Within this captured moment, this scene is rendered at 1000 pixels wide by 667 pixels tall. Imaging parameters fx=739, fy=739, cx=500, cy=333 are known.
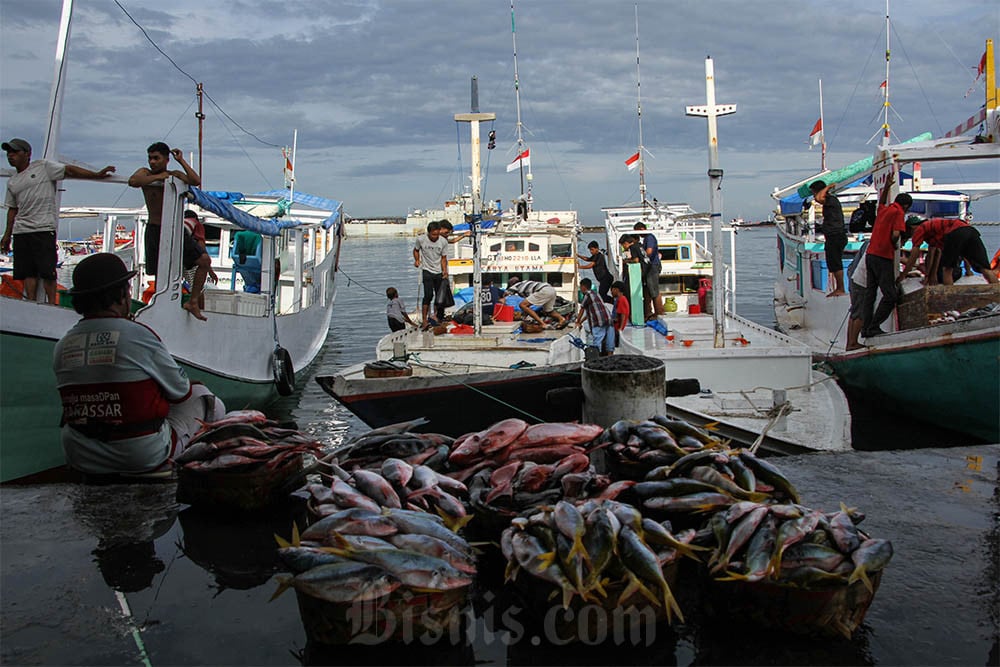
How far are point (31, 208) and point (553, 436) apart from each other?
23.0 feet

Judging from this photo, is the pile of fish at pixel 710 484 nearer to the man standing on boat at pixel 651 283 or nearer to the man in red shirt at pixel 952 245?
the man in red shirt at pixel 952 245

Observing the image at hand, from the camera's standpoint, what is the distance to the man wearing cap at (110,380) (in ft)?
15.2

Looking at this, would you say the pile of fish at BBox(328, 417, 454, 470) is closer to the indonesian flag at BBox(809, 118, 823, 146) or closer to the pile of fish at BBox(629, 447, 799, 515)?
the pile of fish at BBox(629, 447, 799, 515)

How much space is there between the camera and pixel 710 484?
3666 millimetres

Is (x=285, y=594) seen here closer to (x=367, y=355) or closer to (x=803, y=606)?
(x=803, y=606)

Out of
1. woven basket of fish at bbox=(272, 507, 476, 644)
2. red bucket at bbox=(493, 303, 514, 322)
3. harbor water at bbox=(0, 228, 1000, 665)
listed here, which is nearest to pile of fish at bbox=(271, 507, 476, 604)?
woven basket of fish at bbox=(272, 507, 476, 644)

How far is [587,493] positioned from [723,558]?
2.77 ft

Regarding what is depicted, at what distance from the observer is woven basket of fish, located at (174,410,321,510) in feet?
14.4

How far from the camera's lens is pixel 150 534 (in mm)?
4285

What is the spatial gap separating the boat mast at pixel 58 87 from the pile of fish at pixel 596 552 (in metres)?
8.54

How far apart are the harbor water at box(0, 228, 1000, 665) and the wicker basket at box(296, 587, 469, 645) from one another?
82 mm

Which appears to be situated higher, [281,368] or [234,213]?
[234,213]

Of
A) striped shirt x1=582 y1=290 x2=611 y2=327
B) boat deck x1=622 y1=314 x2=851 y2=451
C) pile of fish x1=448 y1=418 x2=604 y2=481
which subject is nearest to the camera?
pile of fish x1=448 y1=418 x2=604 y2=481

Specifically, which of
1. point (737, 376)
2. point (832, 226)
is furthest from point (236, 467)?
point (832, 226)
